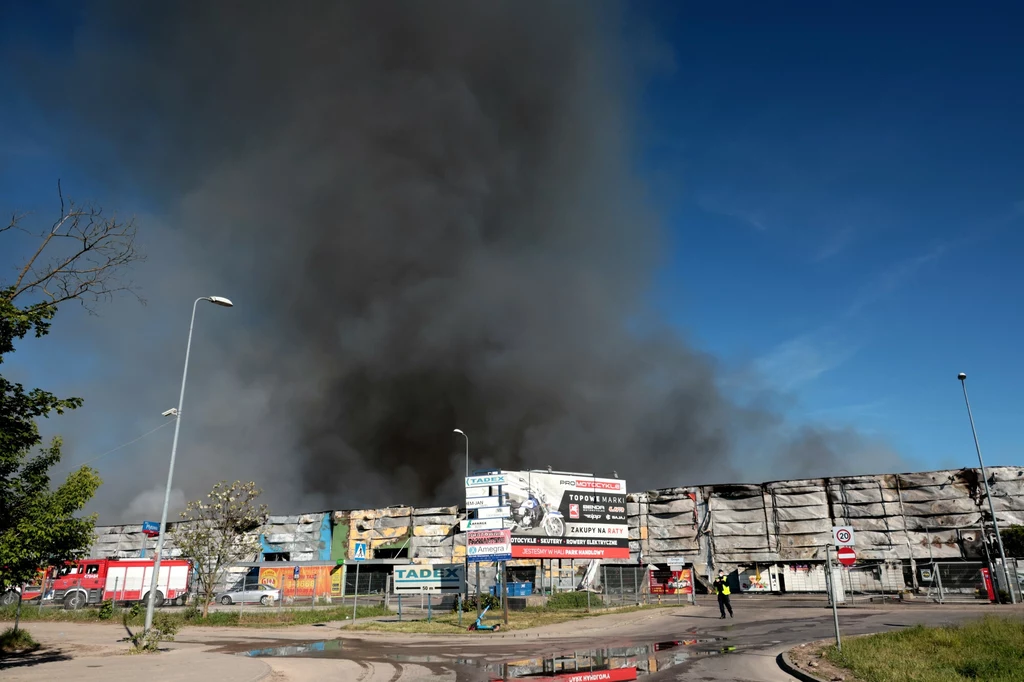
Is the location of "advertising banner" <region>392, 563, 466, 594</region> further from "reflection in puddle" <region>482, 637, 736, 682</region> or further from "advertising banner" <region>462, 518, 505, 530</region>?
"reflection in puddle" <region>482, 637, 736, 682</region>

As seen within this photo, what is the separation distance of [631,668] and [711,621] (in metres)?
14.1

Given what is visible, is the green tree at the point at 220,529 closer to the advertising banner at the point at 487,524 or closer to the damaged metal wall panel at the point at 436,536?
the advertising banner at the point at 487,524

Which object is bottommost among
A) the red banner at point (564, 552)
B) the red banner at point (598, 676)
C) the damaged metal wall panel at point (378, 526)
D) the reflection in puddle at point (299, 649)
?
the reflection in puddle at point (299, 649)

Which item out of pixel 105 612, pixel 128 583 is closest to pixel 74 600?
pixel 128 583

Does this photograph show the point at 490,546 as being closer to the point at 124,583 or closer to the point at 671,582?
the point at 124,583

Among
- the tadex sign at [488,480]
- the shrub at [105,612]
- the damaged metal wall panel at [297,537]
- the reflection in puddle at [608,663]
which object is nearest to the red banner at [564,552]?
the tadex sign at [488,480]

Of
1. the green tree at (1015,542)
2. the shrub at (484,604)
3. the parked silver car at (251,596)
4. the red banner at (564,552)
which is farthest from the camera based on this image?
the green tree at (1015,542)

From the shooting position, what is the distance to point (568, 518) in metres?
37.3

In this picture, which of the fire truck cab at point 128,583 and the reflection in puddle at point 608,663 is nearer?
the reflection in puddle at point 608,663

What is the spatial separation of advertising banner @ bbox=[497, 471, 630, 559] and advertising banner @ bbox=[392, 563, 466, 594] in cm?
811

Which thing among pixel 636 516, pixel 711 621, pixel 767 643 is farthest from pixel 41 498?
pixel 636 516

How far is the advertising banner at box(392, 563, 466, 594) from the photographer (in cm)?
2752

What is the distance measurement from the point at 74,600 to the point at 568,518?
1154 inches

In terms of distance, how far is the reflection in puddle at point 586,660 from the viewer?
11547 mm
